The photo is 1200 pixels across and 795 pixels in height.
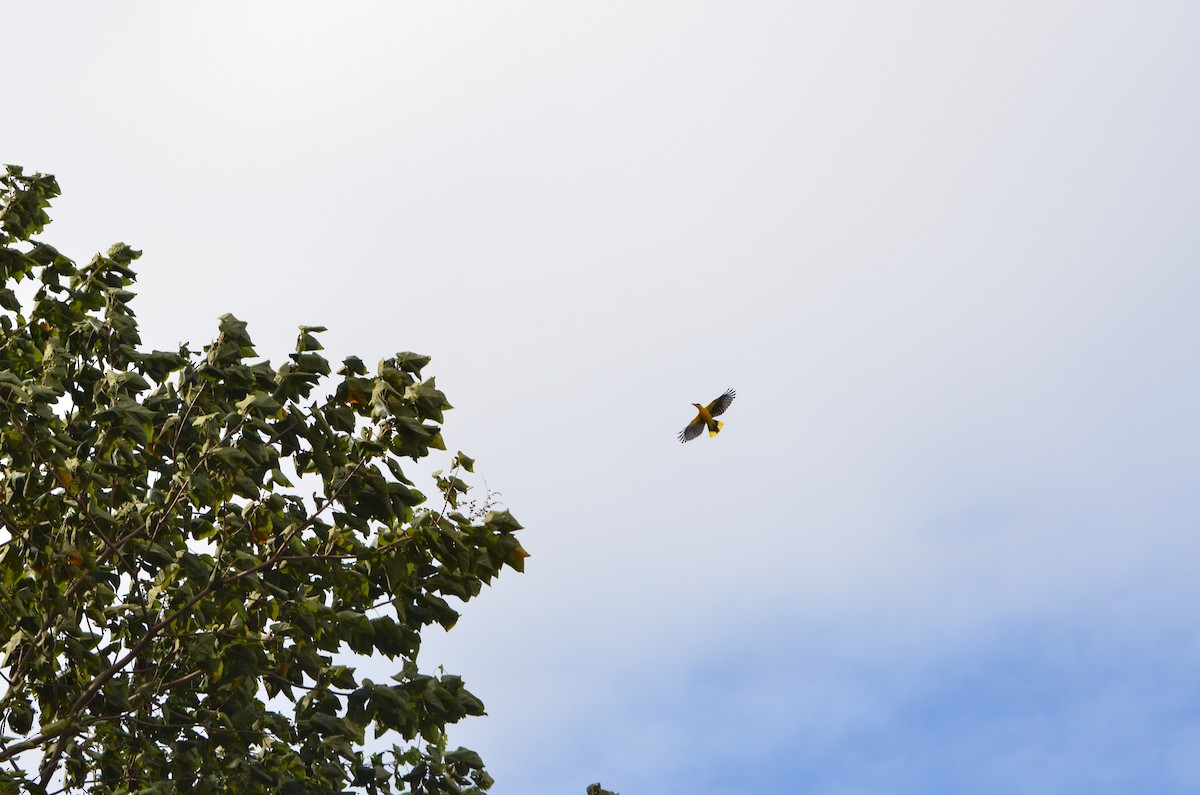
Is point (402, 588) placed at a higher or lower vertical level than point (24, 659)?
higher

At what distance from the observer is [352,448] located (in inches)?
441

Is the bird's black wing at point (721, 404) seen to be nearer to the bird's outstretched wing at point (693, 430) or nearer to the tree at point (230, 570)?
the bird's outstretched wing at point (693, 430)

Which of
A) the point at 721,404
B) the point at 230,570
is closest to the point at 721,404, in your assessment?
the point at 721,404

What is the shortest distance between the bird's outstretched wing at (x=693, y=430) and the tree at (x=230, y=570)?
11277mm

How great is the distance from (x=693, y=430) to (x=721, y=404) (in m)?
0.75

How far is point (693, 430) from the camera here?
74.5 ft

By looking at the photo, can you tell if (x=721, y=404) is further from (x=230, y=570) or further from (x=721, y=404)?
(x=230, y=570)

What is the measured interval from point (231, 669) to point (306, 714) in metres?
0.73

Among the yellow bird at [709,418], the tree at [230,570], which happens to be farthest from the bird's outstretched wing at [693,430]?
the tree at [230,570]

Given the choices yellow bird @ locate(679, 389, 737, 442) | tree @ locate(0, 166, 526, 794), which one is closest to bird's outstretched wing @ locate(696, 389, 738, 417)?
yellow bird @ locate(679, 389, 737, 442)

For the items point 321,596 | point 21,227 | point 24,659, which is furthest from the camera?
point 21,227

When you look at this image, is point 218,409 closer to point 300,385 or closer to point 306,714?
point 300,385

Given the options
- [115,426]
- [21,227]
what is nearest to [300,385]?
[115,426]

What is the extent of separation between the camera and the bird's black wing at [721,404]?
23.0 meters
